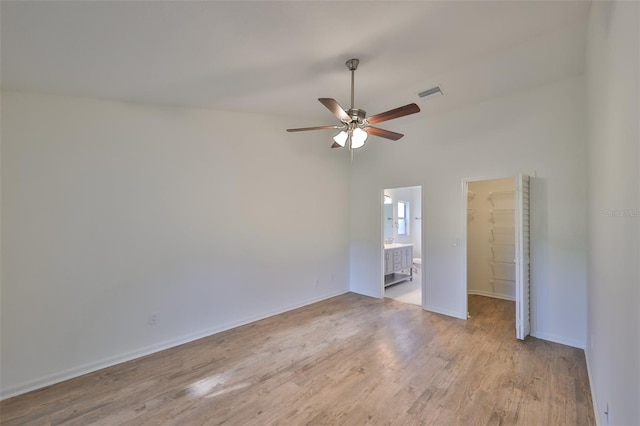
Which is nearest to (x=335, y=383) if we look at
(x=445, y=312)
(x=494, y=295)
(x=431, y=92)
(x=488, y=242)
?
(x=445, y=312)

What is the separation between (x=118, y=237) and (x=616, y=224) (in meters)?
3.84

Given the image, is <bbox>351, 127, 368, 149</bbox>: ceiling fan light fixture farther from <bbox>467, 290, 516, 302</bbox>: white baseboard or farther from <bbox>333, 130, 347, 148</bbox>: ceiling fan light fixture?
A: <bbox>467, 290, 516, 302</bbox>: white baseboard

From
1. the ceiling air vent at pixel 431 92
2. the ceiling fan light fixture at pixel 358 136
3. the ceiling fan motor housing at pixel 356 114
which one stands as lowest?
the ceiling fan light fixture at pixel 358 136

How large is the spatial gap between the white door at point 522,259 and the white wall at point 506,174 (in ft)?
0.63

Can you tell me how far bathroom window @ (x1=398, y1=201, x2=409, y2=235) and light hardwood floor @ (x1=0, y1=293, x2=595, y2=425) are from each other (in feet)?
17.3

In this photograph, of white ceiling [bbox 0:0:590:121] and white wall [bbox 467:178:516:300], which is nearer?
white ceiling [bbox 0:0:590:121]

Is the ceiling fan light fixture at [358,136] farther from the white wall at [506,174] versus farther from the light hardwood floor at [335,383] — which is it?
the light hardwood floor at [335,383]

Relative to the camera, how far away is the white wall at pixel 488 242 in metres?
4.91

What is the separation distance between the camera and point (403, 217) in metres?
8.80

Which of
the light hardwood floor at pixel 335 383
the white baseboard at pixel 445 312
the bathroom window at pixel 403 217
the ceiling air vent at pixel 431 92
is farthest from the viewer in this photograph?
the bathroom window at pixel 403 217

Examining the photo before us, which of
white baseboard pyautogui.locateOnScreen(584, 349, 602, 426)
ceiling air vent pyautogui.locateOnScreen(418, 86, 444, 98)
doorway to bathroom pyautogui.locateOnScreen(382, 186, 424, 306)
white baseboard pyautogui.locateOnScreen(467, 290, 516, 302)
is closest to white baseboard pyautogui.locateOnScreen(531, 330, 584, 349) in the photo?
white baseboard pyautogui.locateOnScreen(584, 349, 602, 426)

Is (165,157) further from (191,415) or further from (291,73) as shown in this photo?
(191,415)

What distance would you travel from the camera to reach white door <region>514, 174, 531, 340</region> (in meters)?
3.19

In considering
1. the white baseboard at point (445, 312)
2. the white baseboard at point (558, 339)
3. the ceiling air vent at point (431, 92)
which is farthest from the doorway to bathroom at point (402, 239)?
the ceiling air vent at point (431, 92)
